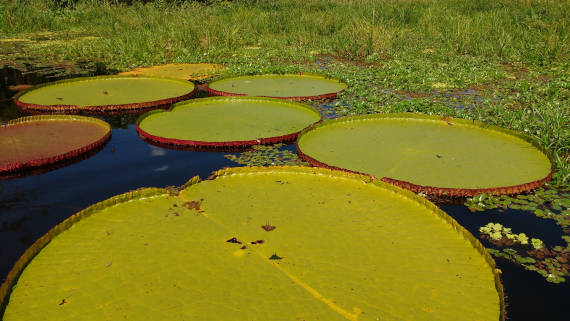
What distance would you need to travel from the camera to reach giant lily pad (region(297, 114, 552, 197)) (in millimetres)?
3109

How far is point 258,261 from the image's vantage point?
7.02 ft

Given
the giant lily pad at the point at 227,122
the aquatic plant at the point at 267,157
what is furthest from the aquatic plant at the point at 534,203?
the giant lily pad at the point at 227,122

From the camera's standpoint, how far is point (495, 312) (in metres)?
1.81

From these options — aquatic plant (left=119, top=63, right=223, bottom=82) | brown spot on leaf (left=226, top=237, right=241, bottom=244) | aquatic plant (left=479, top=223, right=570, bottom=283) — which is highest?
aquatic plant (left=119, top=63, right=223, bottom=82)

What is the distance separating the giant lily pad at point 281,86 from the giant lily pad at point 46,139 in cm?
196

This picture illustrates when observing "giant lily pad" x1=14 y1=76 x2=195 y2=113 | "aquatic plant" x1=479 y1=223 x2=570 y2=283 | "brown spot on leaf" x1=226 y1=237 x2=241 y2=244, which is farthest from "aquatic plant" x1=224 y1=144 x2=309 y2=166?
"giant lily pad" x1=14 y1=76 x2=195 y2=113

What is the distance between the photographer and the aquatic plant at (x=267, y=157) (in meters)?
3.62

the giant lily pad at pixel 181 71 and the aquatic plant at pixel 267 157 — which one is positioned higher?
the giant lily pad at pixel 181 71

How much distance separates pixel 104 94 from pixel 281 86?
2.56m

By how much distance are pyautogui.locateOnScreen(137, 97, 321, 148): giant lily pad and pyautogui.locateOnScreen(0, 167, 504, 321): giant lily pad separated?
1242mm

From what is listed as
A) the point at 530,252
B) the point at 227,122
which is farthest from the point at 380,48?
the point at 530,252

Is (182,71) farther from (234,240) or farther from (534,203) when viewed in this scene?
(534,203)

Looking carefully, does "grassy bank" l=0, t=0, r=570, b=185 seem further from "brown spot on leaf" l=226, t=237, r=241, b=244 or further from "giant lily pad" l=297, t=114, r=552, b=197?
"brown spot on leaf" l=226, t=237, r=241, b=244

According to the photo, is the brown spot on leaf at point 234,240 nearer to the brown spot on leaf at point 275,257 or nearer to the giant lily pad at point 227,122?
the brown spot on leaf at point 275,257
